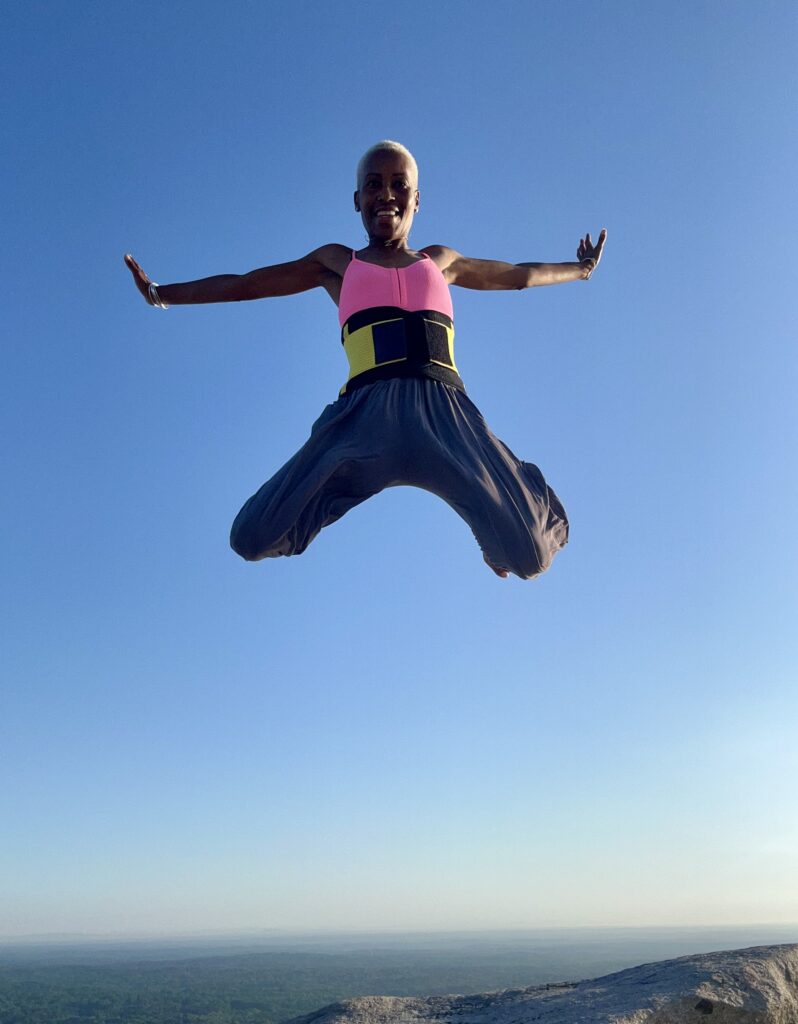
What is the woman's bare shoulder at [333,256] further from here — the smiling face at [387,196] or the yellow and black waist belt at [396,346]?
the yellow and black waist belt at [396,346]

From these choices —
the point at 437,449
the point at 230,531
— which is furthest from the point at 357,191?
the point at 230,531

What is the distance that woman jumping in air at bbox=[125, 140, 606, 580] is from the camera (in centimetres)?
678

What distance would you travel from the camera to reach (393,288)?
734cm

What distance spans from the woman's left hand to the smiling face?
2079 millimetres

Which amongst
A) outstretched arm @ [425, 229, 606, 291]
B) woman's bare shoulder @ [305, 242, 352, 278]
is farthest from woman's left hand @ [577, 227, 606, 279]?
woman's bare shoulder @ [305, 242, 352, 278]

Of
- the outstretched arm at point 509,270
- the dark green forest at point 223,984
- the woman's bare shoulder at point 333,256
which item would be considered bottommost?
the woman's bare shoulder at point 333,256

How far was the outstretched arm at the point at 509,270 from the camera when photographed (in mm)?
8172

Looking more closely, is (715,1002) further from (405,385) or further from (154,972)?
(154,972)

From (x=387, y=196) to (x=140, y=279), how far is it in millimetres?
2146

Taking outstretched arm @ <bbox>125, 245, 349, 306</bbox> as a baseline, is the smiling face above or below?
above

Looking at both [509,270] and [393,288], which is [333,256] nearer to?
[393,288]

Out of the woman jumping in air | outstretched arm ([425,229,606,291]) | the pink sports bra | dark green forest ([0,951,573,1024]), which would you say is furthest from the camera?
dark green forest ([0,951,573,1024])

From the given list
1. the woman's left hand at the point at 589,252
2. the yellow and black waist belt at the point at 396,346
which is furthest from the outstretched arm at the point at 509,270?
the yellow and black waist belt at the point at 396,346

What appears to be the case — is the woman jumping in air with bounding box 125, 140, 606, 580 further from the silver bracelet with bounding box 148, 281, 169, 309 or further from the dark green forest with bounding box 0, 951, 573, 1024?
the dark green forest with bounding box 0, 951, 573, 1024
